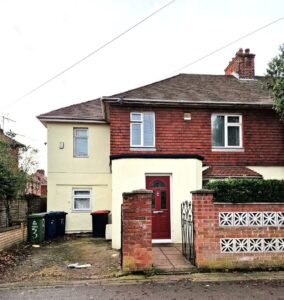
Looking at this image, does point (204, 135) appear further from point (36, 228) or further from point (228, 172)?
point (36, 228)

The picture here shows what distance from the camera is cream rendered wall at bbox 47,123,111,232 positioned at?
17047mm

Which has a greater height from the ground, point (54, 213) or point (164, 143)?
point (164, 143)

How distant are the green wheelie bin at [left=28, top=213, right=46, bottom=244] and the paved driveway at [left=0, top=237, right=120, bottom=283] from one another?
2.54ft

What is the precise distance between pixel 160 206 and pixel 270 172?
571 centimetres

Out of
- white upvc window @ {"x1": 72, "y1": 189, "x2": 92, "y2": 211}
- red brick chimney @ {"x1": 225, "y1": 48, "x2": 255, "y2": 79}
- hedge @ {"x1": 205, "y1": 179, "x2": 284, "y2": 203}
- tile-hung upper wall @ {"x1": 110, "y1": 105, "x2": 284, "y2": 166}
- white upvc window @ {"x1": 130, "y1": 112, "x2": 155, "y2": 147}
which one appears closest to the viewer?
hedge @ {"x1": 205, "y1": 179, "x2": 284, "y2": 203}

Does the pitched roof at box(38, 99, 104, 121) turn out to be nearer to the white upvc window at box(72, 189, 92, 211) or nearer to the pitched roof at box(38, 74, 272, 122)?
the pitched roof at box(38, 74, 272, 122)

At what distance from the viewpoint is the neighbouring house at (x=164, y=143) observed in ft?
38.6

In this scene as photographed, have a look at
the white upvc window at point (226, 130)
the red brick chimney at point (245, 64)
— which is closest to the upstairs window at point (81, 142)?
the white upvc window at point (226, 130)

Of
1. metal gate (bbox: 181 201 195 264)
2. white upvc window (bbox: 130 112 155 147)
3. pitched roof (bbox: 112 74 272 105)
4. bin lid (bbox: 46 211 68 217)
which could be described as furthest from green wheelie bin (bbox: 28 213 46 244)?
metal gate (bbox: 181 201 195 264)

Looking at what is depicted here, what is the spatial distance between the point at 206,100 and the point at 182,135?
1.73 metres

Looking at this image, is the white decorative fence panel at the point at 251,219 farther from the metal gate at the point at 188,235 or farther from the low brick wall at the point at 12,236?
the low brick wall at the point at 12,236

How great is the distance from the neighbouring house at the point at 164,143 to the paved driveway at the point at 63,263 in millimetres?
1197

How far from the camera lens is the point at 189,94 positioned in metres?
15.5

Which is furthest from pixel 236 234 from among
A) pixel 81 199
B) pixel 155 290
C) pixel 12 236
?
pixel 81 199
